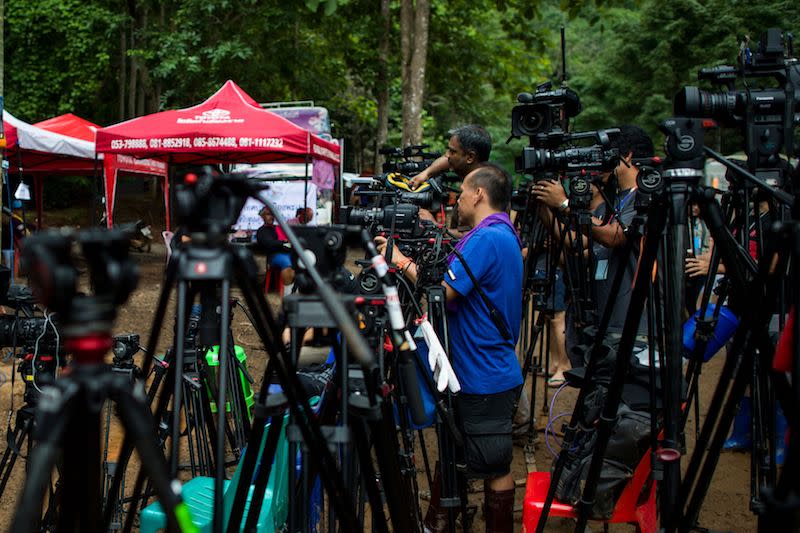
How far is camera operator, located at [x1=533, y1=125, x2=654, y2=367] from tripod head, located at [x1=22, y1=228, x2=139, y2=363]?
244 cm

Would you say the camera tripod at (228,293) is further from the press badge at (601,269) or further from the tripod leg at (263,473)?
the press badge at (601,269)

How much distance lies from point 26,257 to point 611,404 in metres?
1.79

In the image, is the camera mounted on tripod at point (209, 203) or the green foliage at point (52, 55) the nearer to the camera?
the camera mounted on tripod at point (209, 203)

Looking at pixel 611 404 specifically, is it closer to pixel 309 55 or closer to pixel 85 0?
pixel 309 55

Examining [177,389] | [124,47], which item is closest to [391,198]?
[177,389]

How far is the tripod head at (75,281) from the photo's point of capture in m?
1.07

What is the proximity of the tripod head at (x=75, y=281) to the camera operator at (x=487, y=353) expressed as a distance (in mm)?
1866

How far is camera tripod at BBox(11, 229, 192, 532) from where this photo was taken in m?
1.06

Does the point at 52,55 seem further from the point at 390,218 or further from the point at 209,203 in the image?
the point at 209,203

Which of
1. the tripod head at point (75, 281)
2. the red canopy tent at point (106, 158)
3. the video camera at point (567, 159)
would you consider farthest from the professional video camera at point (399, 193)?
the red canopy tent at point (106, 158)

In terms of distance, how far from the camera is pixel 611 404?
87.4 inches

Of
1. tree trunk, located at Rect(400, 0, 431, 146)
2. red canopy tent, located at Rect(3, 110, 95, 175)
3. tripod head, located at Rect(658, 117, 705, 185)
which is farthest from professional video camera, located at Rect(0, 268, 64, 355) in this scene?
tree trunk, located at Rect(400, 0, 431, 146)

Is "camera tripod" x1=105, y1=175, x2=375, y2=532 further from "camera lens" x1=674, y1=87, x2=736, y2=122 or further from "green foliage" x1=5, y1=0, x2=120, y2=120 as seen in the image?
"green foliage" x1=5, y1=0, x2=120, y2=120

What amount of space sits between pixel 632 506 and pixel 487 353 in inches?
34.1
